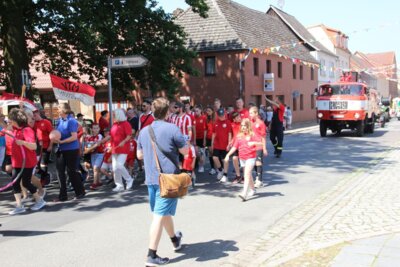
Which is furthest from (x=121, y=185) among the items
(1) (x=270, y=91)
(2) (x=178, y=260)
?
(1) (x=270, y=91)

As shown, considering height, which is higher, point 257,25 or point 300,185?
point 257,25

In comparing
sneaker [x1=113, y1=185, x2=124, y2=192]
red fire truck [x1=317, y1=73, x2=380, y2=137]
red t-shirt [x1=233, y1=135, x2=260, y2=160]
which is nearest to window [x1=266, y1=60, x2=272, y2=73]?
red fire truck [x1=317, y1=73, x2=380, y2=137]

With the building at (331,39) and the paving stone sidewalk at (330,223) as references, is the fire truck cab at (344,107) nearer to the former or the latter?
the paving stone sidewalk at (330,223)

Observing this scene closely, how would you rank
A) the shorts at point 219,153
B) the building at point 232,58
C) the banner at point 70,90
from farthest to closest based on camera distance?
1. the building at point 232,58
2. the shorts at point 219,153
3. the banner at point 70,90

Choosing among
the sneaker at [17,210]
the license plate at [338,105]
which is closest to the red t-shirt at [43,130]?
the sneaker at [17,210]

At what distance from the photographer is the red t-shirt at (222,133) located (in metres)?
10.3

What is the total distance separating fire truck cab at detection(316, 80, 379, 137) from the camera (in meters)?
21.6

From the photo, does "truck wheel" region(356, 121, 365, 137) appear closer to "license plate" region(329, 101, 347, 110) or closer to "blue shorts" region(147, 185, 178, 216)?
"license plate" region(329, 101, 347, 110)

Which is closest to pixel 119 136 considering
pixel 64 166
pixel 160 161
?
pixel 64 166

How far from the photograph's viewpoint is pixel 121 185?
9266 mm

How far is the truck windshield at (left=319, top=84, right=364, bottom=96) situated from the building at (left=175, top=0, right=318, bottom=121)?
531 cm

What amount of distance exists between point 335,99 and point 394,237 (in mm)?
17417

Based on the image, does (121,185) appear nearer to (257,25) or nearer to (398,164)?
(398,164)

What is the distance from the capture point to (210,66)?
3080 centimetres
